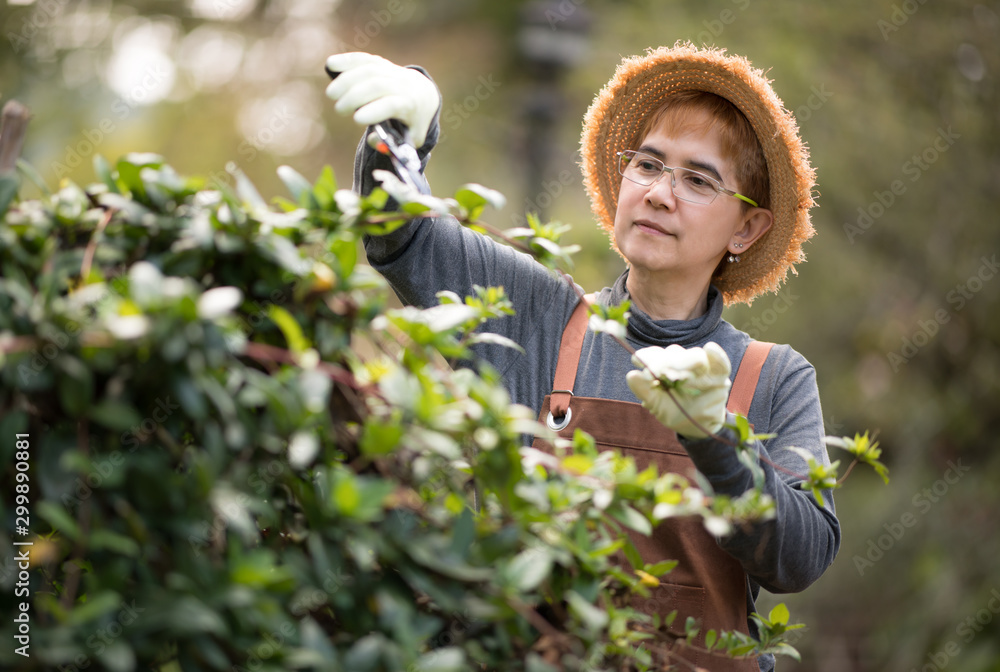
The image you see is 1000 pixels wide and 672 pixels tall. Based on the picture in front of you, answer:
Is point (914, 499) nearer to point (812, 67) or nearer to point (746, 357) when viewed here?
point (812, 67)

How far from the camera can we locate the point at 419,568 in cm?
83

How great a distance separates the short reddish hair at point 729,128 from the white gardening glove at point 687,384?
83 centimetres

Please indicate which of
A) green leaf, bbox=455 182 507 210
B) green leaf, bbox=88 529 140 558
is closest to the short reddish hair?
green leaf, bbox=455 182 507 210

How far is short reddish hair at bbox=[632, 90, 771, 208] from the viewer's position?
1.96 meters

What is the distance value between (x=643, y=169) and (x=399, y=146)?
Result: 67cm

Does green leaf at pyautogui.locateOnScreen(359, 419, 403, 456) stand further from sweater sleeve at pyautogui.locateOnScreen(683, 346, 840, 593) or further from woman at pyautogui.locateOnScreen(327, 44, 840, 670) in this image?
woman at pyautogui.locateOnScreen(327, 44, 840, 670)

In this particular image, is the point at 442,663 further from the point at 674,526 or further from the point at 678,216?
the point at 678,216

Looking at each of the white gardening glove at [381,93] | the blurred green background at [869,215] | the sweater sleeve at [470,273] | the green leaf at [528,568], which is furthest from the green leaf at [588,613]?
the blurred green background at [869,215]

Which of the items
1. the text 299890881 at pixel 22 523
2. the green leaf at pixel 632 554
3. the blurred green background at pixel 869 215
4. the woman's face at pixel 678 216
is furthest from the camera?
the blurred green background at pixel 869 215

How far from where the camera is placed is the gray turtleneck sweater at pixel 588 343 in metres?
1.58

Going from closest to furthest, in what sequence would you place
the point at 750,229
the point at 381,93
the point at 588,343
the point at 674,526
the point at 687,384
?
the point at 687,384 → the point at 381,93 → the point at 674,526 → the point at 588,343 → the point at 750,229

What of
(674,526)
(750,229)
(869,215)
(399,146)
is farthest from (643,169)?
(869,215)

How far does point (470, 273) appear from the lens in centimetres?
189

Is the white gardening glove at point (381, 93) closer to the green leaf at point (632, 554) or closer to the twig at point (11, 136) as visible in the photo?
the twig at point (11, 136)
